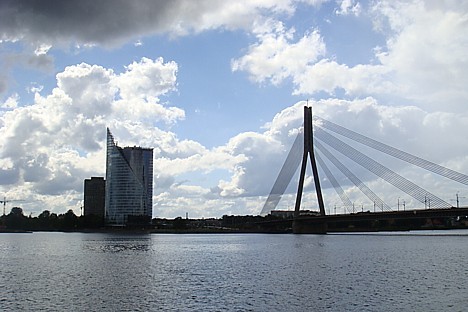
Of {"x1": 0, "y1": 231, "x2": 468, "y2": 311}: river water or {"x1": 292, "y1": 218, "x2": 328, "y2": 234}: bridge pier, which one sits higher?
{"x1": 292, "y1": 218, "x2": 328, "y2": 234}: bridge pier

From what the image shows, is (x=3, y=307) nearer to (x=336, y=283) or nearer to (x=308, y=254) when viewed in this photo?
(x=336, y=283)

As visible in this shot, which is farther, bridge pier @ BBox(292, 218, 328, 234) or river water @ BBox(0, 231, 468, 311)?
bridge pier @ BBox(292, 218, 328, 234)

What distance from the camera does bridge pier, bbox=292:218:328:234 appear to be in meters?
140

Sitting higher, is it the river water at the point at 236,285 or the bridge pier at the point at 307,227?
the bridge pier at the point at 307,227

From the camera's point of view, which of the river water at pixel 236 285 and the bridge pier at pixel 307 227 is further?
the bridge pier at pixel 307 227

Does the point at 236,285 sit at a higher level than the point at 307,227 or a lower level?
lower

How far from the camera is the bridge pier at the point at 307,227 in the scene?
140000 millimetres

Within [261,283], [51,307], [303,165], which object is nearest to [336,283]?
[261,283]

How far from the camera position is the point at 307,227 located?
14388cm

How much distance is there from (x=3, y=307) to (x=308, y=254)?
4540 centimetres

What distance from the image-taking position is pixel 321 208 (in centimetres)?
11781

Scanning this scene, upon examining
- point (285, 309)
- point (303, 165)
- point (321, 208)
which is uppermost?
point (303, 165)

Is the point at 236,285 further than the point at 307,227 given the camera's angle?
No

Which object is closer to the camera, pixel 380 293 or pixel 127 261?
pixel 380 293
